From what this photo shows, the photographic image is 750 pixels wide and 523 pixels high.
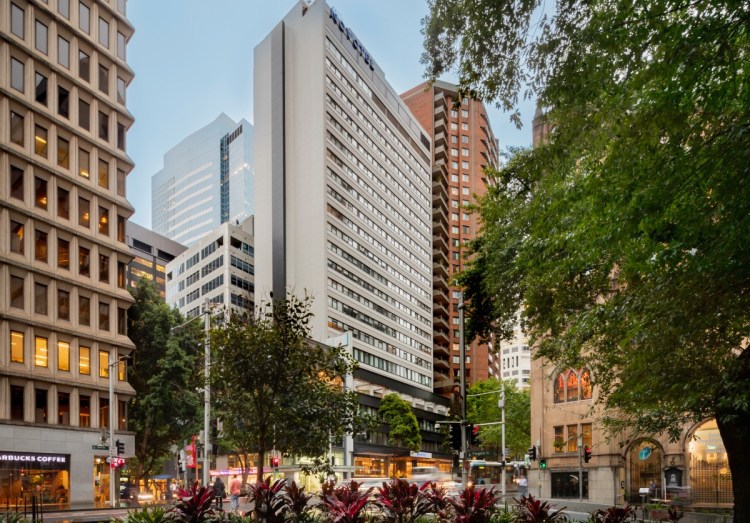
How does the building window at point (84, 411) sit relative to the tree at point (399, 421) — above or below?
above

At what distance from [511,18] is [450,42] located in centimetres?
105

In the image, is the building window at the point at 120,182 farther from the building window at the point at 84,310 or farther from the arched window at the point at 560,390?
the arched window at the point at 560,390

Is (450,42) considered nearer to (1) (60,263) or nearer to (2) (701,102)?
(2) (701,102)

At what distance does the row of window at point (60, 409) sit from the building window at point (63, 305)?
15.5 ft

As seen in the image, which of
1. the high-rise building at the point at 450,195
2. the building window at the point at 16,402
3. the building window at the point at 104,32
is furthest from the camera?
the high-rise building at the point at 450,195

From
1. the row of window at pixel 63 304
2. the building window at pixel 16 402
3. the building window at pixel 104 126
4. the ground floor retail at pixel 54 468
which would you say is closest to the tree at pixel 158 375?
the row of window at pixel 63 304

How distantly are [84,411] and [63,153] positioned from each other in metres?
17.0

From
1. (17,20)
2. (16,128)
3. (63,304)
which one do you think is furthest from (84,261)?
(17,20)

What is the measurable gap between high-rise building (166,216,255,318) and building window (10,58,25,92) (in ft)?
178

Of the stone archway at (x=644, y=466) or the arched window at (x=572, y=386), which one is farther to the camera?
the arched window at (x=572, y=386)

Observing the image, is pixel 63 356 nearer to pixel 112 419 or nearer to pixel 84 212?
pixel 112 419

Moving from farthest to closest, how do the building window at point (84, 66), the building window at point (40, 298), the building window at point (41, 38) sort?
1. the building window at point (84, 66)
2. the building window at point (41, 38)
3. the building window at point (40, 298)

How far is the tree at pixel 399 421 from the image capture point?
303 ft

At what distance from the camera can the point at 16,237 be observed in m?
41.2
